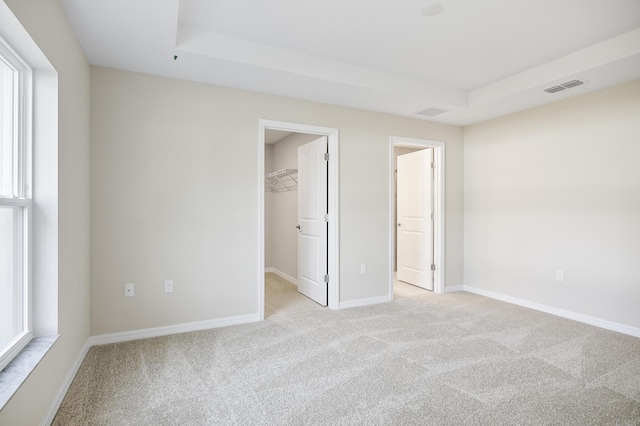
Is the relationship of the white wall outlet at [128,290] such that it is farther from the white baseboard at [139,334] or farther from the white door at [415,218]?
the white door at [415,218]

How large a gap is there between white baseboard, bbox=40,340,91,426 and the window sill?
0.35m

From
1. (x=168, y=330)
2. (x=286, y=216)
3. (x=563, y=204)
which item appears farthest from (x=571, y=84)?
(x=168, y=330)

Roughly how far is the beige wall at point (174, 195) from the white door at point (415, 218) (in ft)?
5.92

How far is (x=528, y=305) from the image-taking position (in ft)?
13.3

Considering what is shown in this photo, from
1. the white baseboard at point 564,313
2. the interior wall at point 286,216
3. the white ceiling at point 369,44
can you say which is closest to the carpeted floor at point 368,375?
the white baseboard at point 564,313

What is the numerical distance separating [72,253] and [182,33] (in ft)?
5.82

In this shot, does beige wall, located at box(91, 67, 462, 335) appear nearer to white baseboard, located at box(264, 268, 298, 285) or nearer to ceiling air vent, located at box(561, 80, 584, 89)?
white baseboard, located at box(264, 268, 298, 285)

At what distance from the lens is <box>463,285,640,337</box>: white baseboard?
3201 mm

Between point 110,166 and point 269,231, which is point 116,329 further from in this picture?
point 269,231

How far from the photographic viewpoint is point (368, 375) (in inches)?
92.4

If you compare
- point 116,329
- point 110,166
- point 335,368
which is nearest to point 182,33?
point 110,166

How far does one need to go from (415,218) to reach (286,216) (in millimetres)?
2086

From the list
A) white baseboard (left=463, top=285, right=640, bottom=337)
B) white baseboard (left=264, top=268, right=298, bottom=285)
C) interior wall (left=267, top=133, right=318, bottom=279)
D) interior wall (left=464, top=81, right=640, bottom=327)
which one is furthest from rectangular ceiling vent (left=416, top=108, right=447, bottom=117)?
white baseboard (left=264, top=268, right=298, bottom=285)

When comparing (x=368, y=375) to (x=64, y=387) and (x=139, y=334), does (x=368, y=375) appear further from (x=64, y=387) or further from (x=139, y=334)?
(x=139, y=334)
